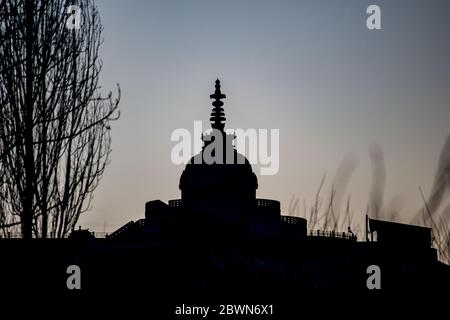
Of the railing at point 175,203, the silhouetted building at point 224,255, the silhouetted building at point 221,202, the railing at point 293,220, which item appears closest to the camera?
the silhouetted building at point 224,255

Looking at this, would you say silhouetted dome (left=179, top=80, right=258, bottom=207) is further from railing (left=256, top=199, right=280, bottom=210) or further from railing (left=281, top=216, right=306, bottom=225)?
railing (left=281, top=216, right=306, bottom=225)

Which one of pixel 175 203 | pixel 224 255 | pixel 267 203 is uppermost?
pixel 267 203

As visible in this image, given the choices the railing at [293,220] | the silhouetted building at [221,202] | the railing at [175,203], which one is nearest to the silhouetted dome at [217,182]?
the silhouetted building at [221,202]

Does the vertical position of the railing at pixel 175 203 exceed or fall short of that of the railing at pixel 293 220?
it exceeds it

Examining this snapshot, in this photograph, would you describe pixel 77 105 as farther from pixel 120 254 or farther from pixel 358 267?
pixel 358 267

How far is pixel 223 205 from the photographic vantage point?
2469 inches

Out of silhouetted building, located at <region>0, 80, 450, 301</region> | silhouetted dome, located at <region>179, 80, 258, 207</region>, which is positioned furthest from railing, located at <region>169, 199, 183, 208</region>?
silhouetted dome, located at <region>179, 80, 258, 207</region>

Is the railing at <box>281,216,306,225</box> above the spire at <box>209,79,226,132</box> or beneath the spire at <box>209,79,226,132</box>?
beneath

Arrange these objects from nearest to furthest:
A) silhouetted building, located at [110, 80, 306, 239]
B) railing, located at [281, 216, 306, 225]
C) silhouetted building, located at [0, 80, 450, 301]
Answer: silhouetted building, located at [0, 80, 450, 301]
silhouetted building, located at [110, 80, 306, 239]
railing, located at [281, 216, 306, 225]

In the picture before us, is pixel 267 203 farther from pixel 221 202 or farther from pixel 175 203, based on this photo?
pixel 175 203

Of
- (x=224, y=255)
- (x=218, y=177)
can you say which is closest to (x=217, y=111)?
(x=218, y=177)

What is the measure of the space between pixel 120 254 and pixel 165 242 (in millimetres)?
5287

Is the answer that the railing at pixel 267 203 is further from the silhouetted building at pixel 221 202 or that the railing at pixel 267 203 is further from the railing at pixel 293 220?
the railing at pixel 293 220

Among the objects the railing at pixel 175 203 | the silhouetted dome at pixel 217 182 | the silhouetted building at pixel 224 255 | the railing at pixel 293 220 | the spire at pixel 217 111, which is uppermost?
the spire at pixel 217 111
